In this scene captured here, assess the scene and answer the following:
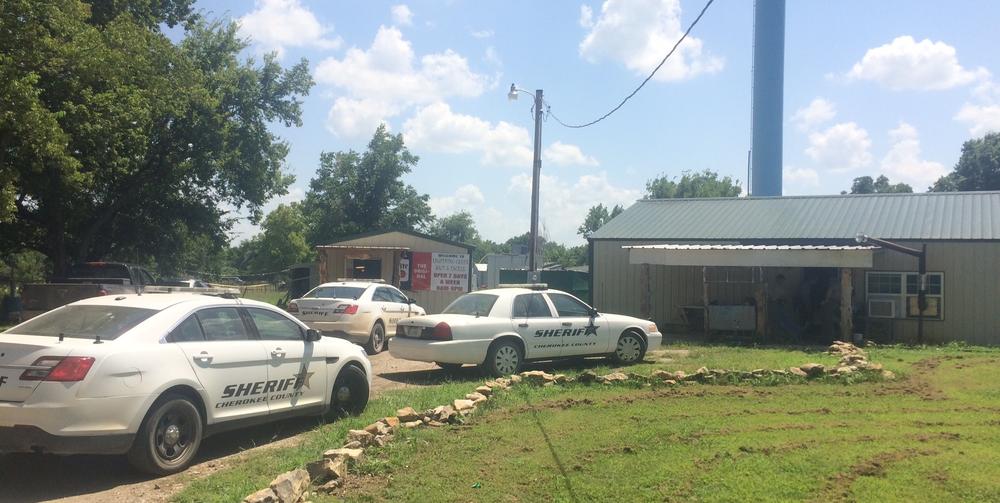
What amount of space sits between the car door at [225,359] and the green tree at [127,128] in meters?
11.2

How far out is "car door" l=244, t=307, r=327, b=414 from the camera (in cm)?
762

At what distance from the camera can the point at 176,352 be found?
6523 millimetres

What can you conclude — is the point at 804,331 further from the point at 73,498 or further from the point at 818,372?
the point at 73,498

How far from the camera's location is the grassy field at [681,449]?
554 cm

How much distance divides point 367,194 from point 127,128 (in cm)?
2762

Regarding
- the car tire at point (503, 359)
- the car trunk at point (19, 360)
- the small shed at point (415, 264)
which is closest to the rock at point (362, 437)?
the car trunk at point (19, 360)

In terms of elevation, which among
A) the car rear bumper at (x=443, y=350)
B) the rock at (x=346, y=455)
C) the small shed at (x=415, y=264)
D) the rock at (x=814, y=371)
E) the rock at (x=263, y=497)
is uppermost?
the small shed at (x=415, y=264)

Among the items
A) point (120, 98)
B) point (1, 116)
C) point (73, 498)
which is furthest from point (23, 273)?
point (73, 498)

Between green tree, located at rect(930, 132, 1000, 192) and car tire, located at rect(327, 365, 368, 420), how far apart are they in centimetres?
5664

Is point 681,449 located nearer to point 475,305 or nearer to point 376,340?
point 475,305

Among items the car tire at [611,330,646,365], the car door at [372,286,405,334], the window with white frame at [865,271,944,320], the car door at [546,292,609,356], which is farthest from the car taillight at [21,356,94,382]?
the window with white frame at [865,271,944,320]

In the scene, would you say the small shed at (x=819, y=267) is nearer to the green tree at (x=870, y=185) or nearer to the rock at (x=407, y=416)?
the rock at (x=407, y=416)

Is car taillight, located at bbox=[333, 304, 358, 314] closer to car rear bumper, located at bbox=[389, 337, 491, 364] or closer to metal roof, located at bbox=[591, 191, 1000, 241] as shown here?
car rear bumper, located at bbox=[389, 337, 491, 364]

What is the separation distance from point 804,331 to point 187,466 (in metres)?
17.3
